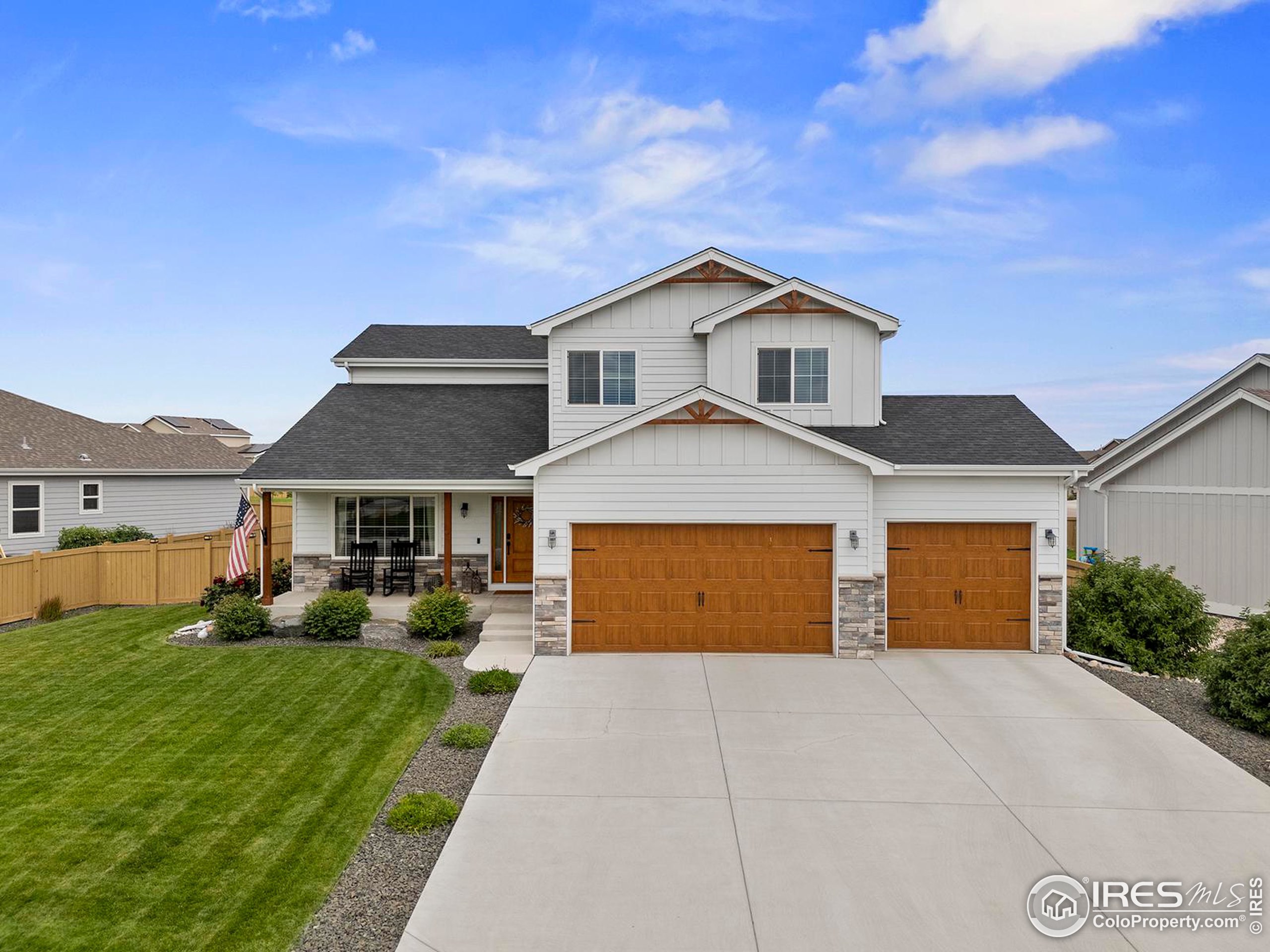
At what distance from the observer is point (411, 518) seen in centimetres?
1499

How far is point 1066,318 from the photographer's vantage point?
66.8 feet

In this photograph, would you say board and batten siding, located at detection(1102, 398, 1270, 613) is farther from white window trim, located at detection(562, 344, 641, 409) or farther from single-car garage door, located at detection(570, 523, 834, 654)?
white window trim, located at detection(562, 344, 641, 409)

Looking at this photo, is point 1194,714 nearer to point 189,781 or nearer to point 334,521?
point 189,781

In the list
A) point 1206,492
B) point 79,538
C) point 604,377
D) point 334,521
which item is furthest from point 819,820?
point 79,538

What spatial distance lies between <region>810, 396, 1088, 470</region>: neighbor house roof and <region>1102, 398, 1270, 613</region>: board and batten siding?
575cm

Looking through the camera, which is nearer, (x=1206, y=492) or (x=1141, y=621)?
(x=1141, y=621)

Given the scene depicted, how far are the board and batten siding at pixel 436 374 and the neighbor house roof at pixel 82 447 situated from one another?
35.3ft

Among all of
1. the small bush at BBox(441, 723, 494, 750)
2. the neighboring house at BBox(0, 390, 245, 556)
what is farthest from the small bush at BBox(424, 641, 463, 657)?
the neighboring house at BBox(0, 390, 245, 556)

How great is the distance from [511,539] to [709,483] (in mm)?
5892

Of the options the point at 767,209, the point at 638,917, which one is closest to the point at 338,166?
the point at 767,209

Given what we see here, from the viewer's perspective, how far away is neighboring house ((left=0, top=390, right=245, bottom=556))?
19.4m

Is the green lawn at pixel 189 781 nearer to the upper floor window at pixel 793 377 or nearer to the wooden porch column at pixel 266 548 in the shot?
the wooden porch column at pixel 266 548

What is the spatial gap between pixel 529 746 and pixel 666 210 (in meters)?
18.7

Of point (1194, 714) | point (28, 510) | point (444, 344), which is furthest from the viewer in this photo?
point (28, 510)
